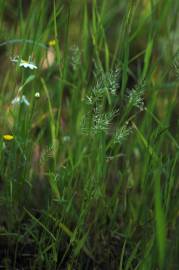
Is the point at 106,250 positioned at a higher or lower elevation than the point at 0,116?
lower

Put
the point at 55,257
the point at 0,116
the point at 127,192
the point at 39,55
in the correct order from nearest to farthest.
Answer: the point at 55,257 < the point at 39,55 < the point at 127,192 < the point at 0,116

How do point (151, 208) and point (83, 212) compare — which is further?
point (151, 208)

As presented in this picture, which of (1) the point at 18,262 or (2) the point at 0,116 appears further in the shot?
(2) the point at 0,116

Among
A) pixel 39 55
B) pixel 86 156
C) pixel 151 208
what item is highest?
pixel 39 55

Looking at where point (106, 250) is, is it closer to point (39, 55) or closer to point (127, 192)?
point (127, 192)

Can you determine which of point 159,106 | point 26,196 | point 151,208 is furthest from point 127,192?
point 159,106

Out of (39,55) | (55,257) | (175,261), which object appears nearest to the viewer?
(175,261)

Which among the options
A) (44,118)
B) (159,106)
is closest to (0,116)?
(44,118)

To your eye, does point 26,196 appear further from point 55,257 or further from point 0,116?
point 0,116

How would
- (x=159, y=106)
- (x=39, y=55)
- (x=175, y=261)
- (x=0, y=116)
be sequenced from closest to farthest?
(x=175, y=261) < (x=39, y=55) < (x=0, y=116) < (x=159, y=106)
